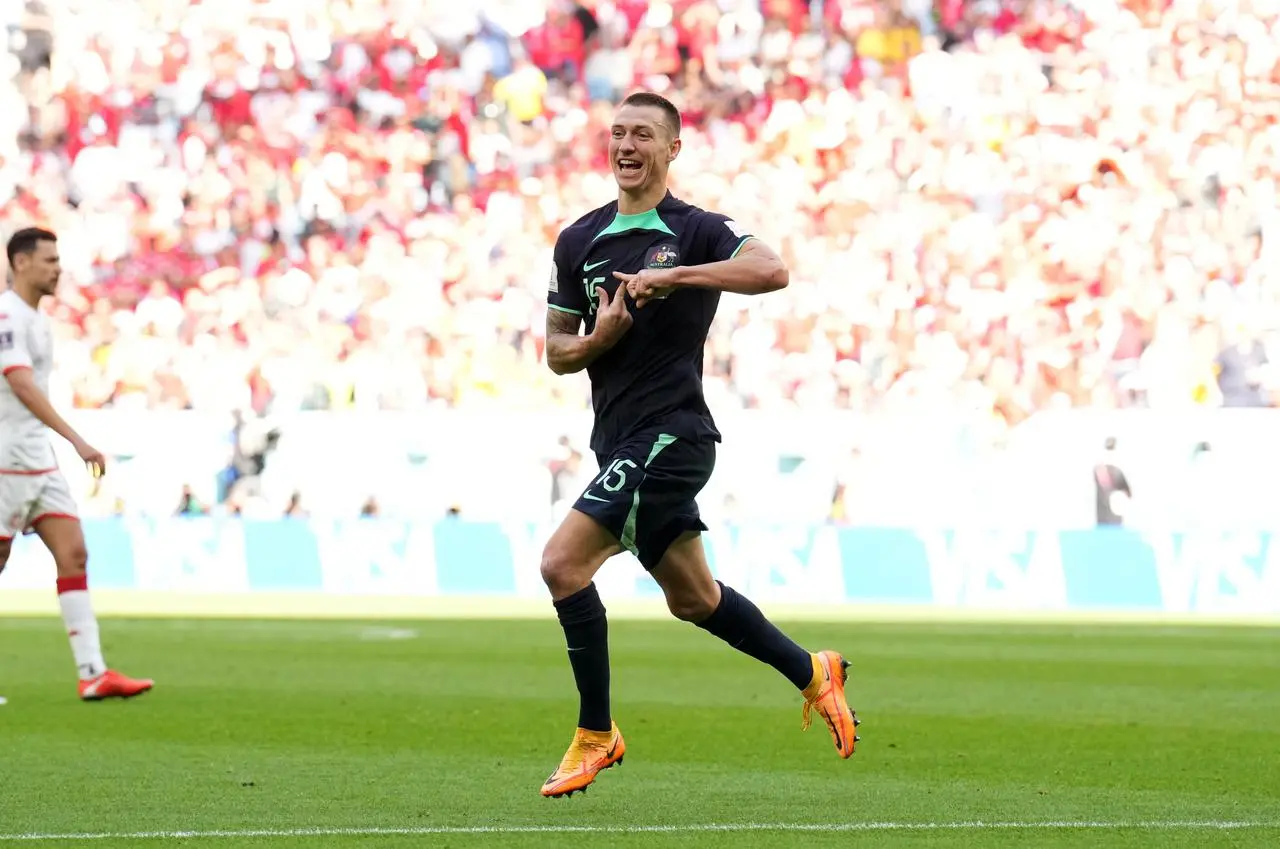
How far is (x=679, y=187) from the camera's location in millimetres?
24438

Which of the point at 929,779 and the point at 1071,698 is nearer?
the point at 929,779

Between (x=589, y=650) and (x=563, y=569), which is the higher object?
(x=563, y=569)

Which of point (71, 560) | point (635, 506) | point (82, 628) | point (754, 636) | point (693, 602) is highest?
point (635, 506)

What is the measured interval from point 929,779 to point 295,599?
14.3 meters

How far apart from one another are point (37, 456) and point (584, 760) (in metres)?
4.77

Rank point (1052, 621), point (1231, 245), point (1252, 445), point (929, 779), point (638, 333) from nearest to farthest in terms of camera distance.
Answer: point (638, 333) → point (929, 779) → point (1052, 621) → point (1252, 445) → point (1231, 245)

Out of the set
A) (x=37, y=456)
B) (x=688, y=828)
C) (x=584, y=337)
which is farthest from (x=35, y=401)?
(x=688, y=828)

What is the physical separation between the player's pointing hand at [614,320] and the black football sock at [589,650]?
2.63 ft

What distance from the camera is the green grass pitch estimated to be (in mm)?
5910

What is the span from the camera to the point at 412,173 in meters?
25.5

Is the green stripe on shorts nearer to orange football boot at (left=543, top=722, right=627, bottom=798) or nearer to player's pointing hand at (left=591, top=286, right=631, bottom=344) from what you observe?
player's pointing hand at (left=591, top=286, right=631, bottom=344)

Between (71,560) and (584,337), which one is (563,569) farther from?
(71,560)

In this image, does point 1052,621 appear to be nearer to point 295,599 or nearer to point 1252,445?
point 1252,445

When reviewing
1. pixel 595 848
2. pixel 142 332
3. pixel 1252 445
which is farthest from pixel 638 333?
pixel 142 332
